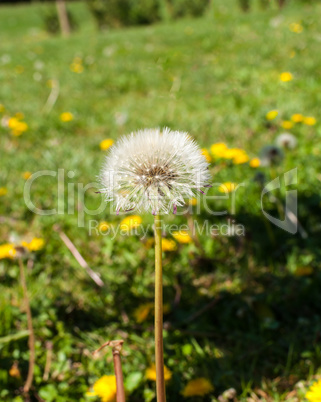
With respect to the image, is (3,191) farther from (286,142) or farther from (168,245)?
(286,142)

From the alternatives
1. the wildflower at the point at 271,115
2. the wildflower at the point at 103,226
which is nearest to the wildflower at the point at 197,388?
the wildflower at the point at 103,226

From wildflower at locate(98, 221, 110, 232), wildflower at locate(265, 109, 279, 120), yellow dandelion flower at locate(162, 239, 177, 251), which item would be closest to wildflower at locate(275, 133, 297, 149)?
wildflower at locate(265, 109, 279, 120)

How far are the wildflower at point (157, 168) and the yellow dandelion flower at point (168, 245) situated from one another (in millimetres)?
866

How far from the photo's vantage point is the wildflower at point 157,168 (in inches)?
39.4

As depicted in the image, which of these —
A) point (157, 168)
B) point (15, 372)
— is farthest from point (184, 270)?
point (157, 168)

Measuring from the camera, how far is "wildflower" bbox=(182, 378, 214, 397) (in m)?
1.33

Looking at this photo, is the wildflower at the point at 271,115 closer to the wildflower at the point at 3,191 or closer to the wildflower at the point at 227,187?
the wildflower at the point at 227,187

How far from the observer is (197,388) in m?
1.33

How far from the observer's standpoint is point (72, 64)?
6.01 m

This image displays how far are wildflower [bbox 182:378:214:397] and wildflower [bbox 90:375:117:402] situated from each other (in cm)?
23

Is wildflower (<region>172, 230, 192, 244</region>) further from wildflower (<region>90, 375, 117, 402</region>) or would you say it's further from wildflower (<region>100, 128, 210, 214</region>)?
wildflower (<region>100, 128, 210, 214</region>)

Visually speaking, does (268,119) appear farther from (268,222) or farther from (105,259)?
(105,259)

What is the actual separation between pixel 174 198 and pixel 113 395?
72cm

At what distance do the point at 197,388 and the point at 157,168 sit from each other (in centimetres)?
78
